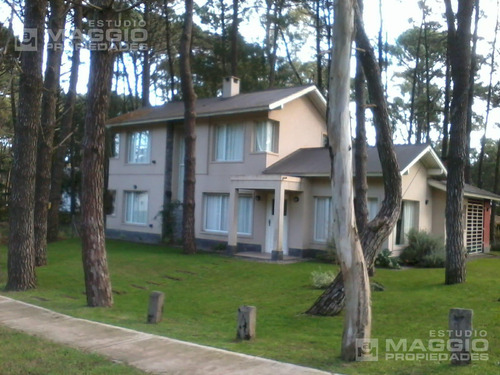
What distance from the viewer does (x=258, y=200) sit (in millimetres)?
23391

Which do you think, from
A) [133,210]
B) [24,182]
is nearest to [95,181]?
[24,182]

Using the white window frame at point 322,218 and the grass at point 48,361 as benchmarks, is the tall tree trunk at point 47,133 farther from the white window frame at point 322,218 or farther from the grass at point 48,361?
the grass at point 48,361

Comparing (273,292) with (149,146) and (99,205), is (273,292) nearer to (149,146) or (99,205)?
(99,205)

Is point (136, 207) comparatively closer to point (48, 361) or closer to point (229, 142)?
point (229, 142)

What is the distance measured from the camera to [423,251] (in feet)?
67.4

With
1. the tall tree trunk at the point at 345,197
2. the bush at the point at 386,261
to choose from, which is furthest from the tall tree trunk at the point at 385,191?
the bush at the point at 386,261

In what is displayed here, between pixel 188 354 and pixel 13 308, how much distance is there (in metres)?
5.50

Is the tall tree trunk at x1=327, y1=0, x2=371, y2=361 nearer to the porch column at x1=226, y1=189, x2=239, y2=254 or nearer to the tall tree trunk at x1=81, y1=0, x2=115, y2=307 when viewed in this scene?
the tall tree trunk at x1=81, y1=0, x2=115, y2=307

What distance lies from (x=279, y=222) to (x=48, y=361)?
13.9 meters

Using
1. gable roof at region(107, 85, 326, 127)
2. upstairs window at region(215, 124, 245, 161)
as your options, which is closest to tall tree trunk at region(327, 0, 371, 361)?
gable roof at region(107, 85, 326, 127)

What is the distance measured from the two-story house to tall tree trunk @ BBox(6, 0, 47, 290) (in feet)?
29.7

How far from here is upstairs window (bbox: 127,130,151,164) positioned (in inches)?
1102

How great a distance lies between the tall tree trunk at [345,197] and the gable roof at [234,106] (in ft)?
48.0

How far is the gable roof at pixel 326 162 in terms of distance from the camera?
20.8 m
